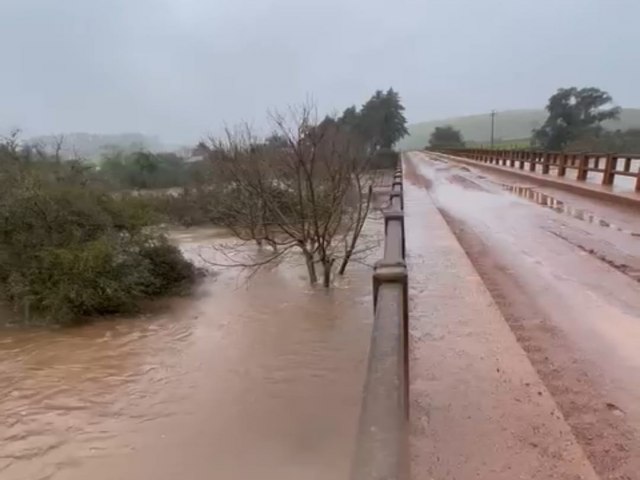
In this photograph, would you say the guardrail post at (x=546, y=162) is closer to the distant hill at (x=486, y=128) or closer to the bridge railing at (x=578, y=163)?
the bridge railing at (x=578, y=163)

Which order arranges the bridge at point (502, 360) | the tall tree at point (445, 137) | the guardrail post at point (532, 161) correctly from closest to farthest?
the bridge at point (502, 360), the guardrail post at point (532, 161), the tall tree at point (445, 137)

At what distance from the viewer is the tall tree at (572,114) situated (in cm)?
5147

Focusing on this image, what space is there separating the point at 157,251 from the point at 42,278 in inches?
146

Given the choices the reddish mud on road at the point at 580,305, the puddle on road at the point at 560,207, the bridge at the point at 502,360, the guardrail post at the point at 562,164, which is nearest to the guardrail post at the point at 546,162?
the guardrail post at the point at 562,164

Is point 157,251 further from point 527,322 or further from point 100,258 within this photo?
point 527,322

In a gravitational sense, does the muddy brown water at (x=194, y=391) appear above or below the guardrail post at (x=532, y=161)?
below

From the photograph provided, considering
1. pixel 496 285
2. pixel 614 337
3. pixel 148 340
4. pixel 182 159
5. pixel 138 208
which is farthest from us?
pixel 182 159

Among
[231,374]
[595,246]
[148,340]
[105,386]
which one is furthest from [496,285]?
[148,340]

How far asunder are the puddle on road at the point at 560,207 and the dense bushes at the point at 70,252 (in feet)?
36.3

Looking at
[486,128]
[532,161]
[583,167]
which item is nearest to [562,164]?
[583,167]

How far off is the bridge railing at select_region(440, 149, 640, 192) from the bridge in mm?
7284

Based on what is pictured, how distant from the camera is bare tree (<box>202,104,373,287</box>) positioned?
16.2 metres

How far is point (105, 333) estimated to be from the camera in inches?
527

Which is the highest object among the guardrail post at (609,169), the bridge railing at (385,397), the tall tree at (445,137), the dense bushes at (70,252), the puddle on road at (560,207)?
the bridge railing at (385,397)
